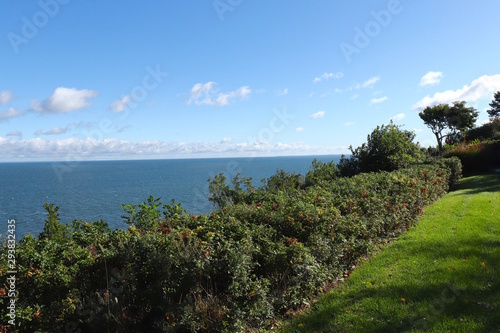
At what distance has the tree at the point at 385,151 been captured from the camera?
1600cm

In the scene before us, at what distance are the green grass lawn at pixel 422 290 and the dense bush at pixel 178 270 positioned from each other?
478 millimetres

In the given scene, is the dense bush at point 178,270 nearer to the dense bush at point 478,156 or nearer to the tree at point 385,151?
the tree at point 385,151

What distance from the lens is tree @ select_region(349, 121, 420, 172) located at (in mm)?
16000

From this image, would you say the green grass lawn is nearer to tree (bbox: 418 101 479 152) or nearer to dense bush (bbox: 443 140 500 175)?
dense bush (bbox: 443 140 500 175)

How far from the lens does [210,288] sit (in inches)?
167

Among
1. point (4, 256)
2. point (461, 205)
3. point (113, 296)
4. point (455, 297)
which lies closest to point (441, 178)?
A: point (461, 205)

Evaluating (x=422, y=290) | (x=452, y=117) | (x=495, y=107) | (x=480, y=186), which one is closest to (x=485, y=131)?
(x=452, y=117)

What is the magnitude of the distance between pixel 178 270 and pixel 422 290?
3.90 metres

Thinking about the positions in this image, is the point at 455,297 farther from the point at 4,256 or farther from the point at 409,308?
the point at 4,256

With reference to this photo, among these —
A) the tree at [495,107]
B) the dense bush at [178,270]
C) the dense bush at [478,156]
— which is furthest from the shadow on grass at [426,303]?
the tree at [495,107]

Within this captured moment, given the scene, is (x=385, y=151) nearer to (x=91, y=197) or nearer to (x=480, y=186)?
(x=480, y=186)

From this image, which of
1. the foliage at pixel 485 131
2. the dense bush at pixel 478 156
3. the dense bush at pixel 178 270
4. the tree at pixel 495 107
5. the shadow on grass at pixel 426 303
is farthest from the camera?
the tree at pixel 495 107

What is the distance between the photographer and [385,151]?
1608 centimetres

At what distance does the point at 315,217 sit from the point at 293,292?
1373mm
